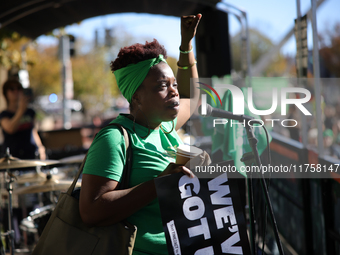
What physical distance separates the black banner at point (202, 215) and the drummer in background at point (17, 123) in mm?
3551

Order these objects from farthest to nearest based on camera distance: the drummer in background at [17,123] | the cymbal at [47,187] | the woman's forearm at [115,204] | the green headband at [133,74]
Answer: the drummer in background at [17,123]
the cymbal at [47,187]
the green headband at [133,74]
the woman's forearm at [115,204]

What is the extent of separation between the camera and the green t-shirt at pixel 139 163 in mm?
1463

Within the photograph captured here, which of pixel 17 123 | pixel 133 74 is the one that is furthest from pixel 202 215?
pixel 17 123

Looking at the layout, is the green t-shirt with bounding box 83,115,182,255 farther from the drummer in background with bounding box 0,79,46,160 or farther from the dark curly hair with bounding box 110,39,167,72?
the drummer in background with bounding box 0,79,46,160

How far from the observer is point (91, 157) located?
4.88 ft

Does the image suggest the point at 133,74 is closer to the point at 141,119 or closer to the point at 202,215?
the point at 141,119

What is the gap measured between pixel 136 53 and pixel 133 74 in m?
0.10

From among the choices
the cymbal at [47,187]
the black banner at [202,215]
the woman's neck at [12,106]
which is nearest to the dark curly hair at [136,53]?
the black banner at [202,215]

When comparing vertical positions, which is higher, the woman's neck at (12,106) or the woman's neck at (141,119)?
the woman's neck at (12,106)

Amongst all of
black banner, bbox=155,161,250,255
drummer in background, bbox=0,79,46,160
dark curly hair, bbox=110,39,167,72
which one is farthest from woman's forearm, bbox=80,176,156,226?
drummer in background, bbox=0,79,46,160

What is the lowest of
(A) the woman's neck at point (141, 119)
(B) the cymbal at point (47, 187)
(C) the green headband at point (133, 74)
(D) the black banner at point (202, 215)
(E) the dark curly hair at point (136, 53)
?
(B) the cymbal at point (47, 187)

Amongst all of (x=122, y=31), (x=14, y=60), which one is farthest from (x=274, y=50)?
(x=122, y=31)

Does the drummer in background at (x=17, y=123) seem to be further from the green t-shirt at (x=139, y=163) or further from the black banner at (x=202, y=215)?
the black banner at (x=202, y=215)

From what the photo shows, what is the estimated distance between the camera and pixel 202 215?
5.10 ft
